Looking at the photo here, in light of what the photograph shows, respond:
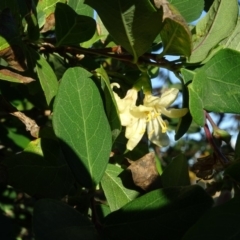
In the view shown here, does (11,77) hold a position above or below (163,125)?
above

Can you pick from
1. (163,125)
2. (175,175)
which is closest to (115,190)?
(175,175)

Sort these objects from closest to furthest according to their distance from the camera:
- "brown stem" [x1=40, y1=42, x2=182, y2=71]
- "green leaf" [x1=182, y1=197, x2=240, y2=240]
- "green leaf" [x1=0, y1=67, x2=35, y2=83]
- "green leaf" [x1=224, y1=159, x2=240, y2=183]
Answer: "green leaf" [x1=182, y1=197, x2=240, y2=240] < "green leaf" [x1=224, y1=159, x2=240, y2=183] < "green leaf" [x1=0, y1=67, x2=35, y2=83] < "brown stem" [x1=40, y1=42, x2=182, y2=71]

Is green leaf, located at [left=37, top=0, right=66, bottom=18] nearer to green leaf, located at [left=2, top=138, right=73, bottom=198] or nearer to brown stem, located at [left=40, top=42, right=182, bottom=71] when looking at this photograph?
brown stem, located at [left=40, top=42, right=182, bottom=71]

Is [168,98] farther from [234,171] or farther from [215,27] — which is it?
[234,171]

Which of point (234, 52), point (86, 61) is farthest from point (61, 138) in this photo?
point (86, 61)

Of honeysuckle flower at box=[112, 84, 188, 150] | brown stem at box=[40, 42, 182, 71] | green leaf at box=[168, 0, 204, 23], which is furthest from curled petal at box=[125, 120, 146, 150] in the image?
green leaf at box=[168, 0, 204, 23]

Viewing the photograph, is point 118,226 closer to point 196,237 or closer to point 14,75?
point 196,237
